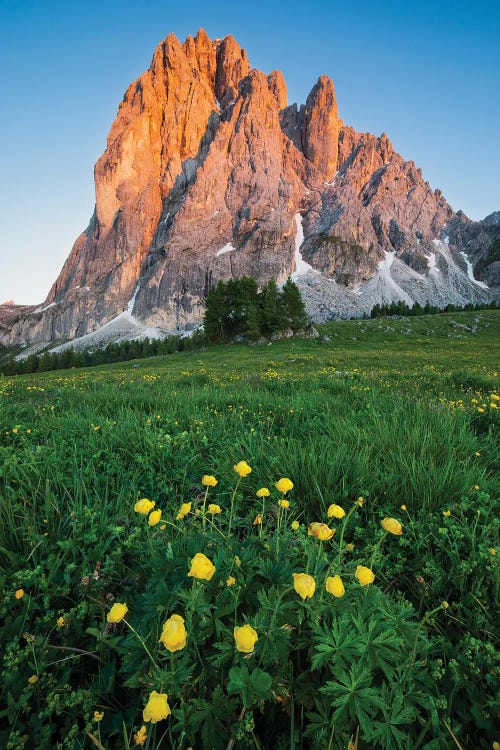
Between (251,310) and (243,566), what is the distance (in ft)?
151

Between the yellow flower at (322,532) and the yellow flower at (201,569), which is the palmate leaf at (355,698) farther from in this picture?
the yellow flower at (201,569)

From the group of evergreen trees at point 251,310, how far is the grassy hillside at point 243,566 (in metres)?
43.1

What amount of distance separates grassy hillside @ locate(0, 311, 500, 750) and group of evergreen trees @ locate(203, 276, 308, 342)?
43085 millimetres

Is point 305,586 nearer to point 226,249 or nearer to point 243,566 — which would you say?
point 243,566

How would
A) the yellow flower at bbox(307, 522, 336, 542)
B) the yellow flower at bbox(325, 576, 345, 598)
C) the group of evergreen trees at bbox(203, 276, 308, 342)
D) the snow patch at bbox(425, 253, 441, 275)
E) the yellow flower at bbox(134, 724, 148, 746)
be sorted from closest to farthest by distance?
the yellow flower at bbox(134, 724, 148, 746), the yellow flower at bbox(325, 576, 345, 598), the yellow flower at bbox(307, 522, 336, 542), the group of evergreen trees at bbox(203, 276, 308, 342), the snow patch at bbox(425, 253, 441, 275)

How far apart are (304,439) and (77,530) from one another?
295 centimetres

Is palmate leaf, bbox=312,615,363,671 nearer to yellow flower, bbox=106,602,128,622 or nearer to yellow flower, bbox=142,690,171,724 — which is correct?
yellow flower, bbox=142,690,171,724

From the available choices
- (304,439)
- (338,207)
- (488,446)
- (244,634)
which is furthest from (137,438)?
(338,207)

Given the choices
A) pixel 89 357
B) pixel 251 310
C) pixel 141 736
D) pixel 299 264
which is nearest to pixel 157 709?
pixel 141 736

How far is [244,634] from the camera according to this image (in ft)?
3.88

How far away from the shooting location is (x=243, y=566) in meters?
1.75

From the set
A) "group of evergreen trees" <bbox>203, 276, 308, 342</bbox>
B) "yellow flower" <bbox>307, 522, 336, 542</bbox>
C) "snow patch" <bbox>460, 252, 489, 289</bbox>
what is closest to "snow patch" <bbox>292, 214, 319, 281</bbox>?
"snow patch" <bbox>460, 252, 489, 289</bbox>

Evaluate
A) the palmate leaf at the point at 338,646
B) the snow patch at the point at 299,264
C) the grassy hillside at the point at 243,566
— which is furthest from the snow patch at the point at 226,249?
the palmate leaf at the point at 338,646

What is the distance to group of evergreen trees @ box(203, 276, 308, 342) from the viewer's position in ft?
156
